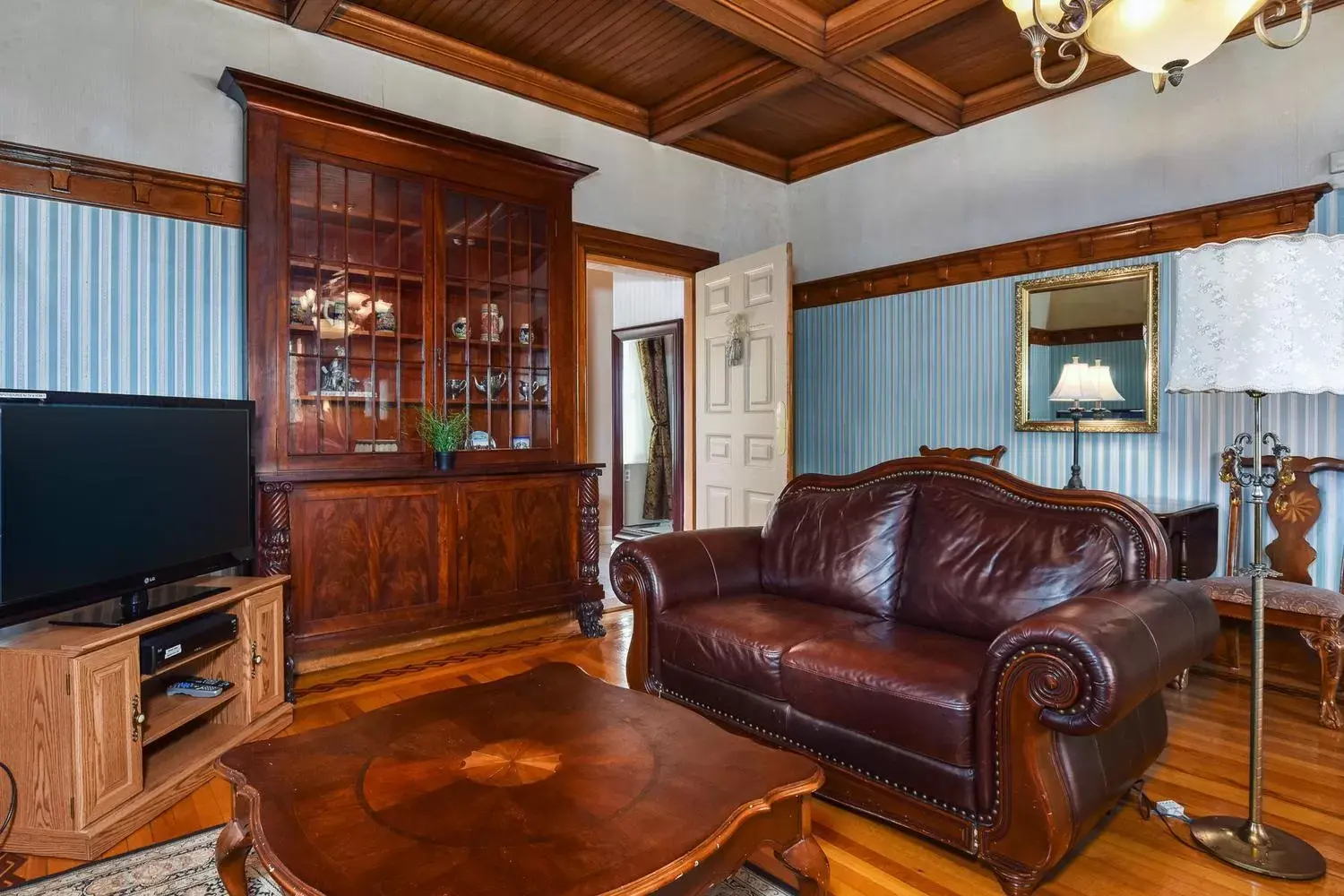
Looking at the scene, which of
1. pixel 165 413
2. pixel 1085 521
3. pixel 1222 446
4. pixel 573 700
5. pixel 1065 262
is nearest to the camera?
pixel 573 700

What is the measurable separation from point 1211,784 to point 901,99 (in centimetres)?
356

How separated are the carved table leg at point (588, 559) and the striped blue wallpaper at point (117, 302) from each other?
1693 mm

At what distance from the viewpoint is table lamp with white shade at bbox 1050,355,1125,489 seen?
3.73 metres

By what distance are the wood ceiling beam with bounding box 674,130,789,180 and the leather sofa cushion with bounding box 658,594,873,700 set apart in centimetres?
343

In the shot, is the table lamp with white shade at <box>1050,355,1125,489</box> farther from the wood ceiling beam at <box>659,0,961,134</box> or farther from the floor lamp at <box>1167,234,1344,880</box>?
the floor lamp at <box>1167,234,1344,880</box>

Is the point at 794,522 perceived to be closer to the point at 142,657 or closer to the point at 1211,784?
the point at 1211,784

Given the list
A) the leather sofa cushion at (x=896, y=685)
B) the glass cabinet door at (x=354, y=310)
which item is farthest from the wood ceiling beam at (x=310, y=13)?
the leather sofa cushion at (x=896, y=685)

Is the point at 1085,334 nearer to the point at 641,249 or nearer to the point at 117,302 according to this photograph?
the point at 641,249

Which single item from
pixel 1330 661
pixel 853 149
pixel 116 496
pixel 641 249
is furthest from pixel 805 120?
pixel 116 496

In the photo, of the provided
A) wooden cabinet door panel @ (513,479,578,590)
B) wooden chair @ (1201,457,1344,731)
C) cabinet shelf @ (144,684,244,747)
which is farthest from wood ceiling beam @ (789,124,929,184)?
cabinet shelf @ (144,684,244,747)

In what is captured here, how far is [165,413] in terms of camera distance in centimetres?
249

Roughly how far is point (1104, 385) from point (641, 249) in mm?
2770

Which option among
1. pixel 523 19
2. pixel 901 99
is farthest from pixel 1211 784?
pixel 523 19

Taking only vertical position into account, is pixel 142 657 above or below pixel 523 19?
below
